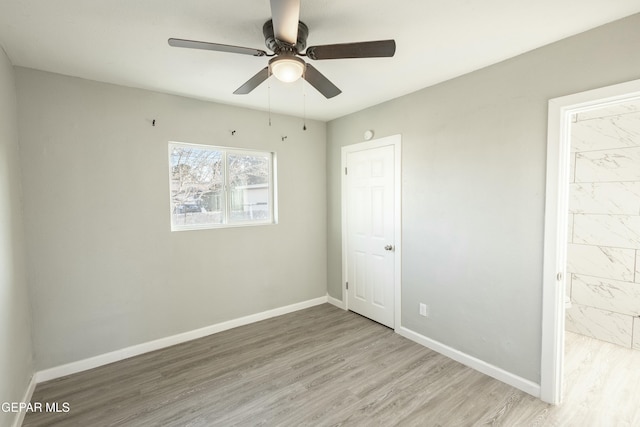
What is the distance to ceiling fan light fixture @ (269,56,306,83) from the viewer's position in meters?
1.59

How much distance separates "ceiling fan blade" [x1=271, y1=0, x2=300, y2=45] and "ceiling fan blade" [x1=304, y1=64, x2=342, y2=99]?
27cm

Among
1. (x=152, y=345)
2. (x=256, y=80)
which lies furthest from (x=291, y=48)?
(x=152, y=345)

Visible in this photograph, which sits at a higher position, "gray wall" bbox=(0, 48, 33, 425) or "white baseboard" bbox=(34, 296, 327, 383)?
"gray wall" bbox=(0, 48, 33, 425)

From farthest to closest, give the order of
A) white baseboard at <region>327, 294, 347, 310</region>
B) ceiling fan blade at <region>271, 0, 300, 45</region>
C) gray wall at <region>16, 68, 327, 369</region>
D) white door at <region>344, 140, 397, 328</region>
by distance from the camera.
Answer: white baseboard at <region>327, 294, 347, 310</region>, white door at <region>344, 140, 397, 328</region>, gray wall at <region>16, 68, 327, 369</region>, ceiling fan blade at <region>271, 0, 300, 45</region>

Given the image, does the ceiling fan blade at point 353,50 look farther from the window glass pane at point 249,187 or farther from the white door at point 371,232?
the window glass pane at point 249,187

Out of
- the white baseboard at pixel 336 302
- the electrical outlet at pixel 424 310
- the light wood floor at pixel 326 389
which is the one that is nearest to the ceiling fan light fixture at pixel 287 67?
the light wood floor at pixel 326 389

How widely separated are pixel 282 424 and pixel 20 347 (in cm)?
193

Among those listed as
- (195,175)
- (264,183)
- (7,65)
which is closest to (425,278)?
(264,183)

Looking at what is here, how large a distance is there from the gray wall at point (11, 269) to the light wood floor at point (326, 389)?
1.10 feet

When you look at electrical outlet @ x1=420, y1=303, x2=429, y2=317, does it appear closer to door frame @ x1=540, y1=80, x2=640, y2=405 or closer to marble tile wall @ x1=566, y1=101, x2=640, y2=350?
door frame @ x1=540, y1=80, x2=640, y2=405

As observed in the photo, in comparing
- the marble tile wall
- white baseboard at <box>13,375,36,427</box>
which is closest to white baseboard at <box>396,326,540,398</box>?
the marble tile wall

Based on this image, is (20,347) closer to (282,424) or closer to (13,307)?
(13,307)

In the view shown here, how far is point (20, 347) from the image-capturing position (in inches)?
82.4

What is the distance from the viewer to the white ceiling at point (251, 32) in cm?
164
